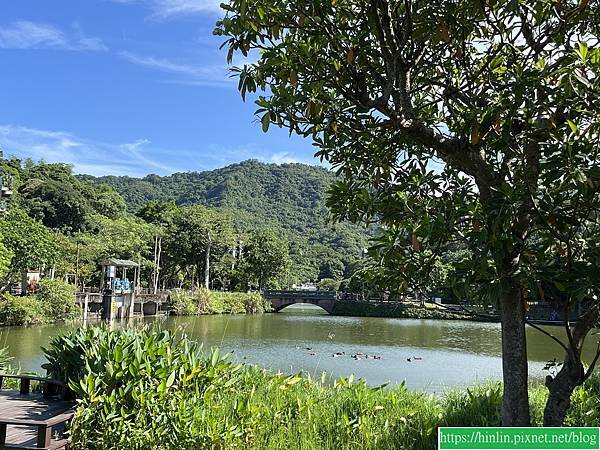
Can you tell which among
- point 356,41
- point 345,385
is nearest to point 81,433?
point 345,385

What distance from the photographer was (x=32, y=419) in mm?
3410

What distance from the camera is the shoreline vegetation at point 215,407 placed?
2994 millimetres

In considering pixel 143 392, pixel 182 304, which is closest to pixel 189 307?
pixel 182 304

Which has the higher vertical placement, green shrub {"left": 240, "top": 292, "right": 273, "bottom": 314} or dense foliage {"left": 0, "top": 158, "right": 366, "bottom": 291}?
dense foliage {"left": 0, "top": 158, "right": 366, "bottom": 291}

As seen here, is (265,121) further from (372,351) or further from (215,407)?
(372,351)

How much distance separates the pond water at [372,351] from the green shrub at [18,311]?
529 millimetres

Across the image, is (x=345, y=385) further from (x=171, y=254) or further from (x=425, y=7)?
(x=171, y=254)

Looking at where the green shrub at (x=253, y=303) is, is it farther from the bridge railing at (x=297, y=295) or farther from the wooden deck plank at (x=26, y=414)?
the wooden deck plank at (x=26, y=414)

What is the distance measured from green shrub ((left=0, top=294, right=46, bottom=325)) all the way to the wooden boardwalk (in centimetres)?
1533

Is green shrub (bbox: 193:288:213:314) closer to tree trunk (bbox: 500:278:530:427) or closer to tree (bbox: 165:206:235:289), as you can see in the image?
tree (bbox: 165:206:235:289)

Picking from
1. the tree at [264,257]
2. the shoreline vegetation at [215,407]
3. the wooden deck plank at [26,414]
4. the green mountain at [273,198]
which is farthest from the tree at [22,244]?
the green mountain at [273,198]

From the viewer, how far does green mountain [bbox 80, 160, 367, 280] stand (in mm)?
56438

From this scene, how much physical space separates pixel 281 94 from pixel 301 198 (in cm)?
7440

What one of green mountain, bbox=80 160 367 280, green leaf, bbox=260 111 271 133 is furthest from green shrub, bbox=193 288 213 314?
green leaf, bbox=260 111 271 133
